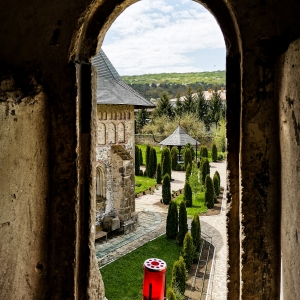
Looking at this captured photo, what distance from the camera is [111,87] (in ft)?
37.4

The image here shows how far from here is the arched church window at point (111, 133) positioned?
36.5 ft

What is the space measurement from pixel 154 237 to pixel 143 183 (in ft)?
24.5

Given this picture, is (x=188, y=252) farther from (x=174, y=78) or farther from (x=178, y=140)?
(x=174, y=78)

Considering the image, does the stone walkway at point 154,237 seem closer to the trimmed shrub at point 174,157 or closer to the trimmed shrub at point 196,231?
the trimmed shrub at point 196,231

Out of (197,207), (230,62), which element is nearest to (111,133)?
(197,207)

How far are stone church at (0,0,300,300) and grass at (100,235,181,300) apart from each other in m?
5.65

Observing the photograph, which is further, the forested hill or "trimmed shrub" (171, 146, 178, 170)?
the forested hill

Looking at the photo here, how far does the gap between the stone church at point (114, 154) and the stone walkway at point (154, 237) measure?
27.8 inches

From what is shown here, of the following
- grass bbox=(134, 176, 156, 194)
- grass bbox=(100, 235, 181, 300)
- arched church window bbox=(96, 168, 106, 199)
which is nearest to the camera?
grass bbox=(100, 235, 181, 300)

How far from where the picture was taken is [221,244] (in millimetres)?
10469

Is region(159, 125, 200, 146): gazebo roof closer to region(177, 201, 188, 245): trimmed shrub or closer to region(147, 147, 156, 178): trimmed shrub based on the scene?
region(147, 147, 156, 178): trimmed shrub

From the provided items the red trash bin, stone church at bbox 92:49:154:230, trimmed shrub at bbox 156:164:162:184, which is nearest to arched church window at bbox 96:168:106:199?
stone church at bbox 92:49:154:230

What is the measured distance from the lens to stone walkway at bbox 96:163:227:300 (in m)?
8.24

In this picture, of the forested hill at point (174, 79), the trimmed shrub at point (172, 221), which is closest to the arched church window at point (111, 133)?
the trimmed shrub at point (172, 221)
